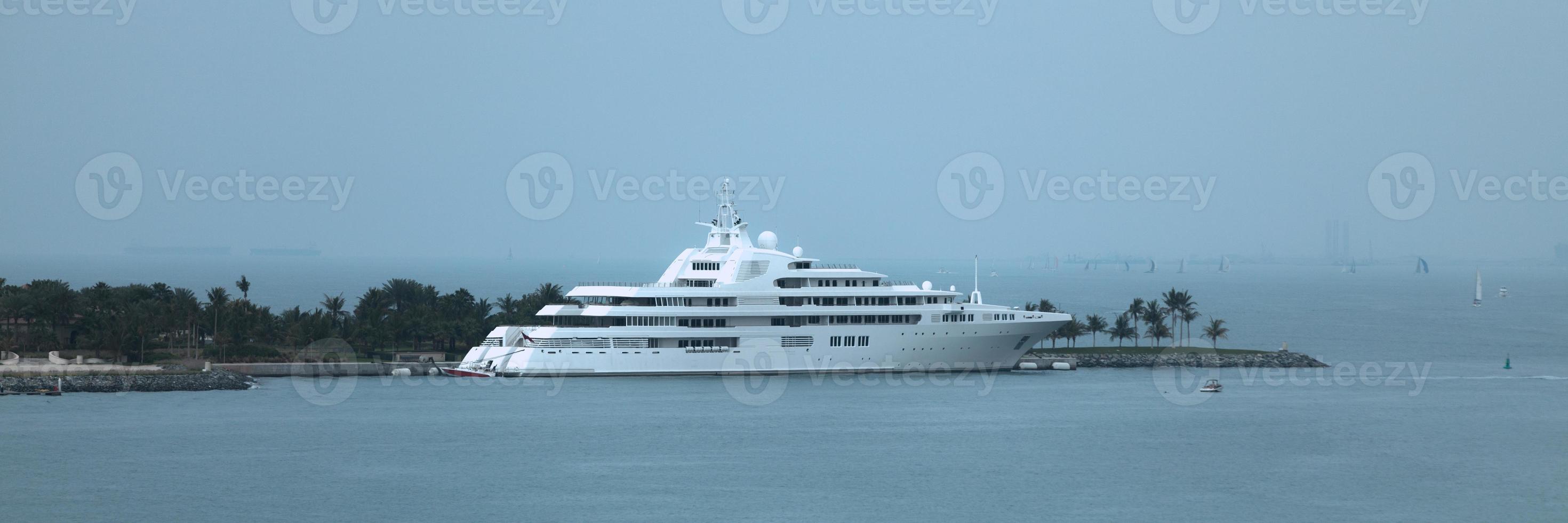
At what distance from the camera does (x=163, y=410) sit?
5272 cm

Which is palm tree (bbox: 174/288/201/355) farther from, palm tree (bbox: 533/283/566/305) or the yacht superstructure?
palm tree (bbox: 533/283/566/305)

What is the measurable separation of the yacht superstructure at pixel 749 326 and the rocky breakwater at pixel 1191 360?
15.4 feet

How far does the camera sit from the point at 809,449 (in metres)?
46.7

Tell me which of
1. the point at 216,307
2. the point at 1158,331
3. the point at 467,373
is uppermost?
the point at 216,307

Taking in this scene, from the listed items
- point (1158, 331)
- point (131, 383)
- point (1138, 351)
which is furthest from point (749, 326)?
point (131, 383)

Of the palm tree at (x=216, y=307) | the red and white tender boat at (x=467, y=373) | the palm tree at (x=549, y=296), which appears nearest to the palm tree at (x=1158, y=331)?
the palm tree at (x=549, y=296)

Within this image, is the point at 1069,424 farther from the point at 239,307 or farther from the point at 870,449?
the point at 239,307

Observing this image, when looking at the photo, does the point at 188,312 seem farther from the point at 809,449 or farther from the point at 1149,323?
the point at 1149,323

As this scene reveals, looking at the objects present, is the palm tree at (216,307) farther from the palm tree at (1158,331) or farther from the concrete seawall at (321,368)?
the palm tree at (1158,331)

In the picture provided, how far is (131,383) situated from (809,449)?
26.7m

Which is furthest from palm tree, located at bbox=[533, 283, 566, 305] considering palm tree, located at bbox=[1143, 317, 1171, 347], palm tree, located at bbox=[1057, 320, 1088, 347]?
palm tree, located at bbox=[1143, 317, 1171, 347]

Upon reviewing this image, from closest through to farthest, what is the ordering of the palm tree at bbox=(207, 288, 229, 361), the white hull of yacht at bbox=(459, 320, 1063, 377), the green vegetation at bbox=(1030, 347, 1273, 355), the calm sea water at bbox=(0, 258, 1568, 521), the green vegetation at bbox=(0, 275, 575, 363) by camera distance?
1. the calm sea water at bbox=(0, 258, 1568, 521)
2. the white hull of yacht at bbox=(459, 320, 1063, 377)
3. the green vegetation at bbox=(0, 275, 575, 363)
4. the palm tree at bbox=(207, 288, 229, 361)
5. the green vegetation at bbox=(1030, 347, 1273, 355)

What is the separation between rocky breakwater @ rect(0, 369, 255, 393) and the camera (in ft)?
185

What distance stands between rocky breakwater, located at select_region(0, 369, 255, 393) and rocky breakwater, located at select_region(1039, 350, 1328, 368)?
33.7 metres
